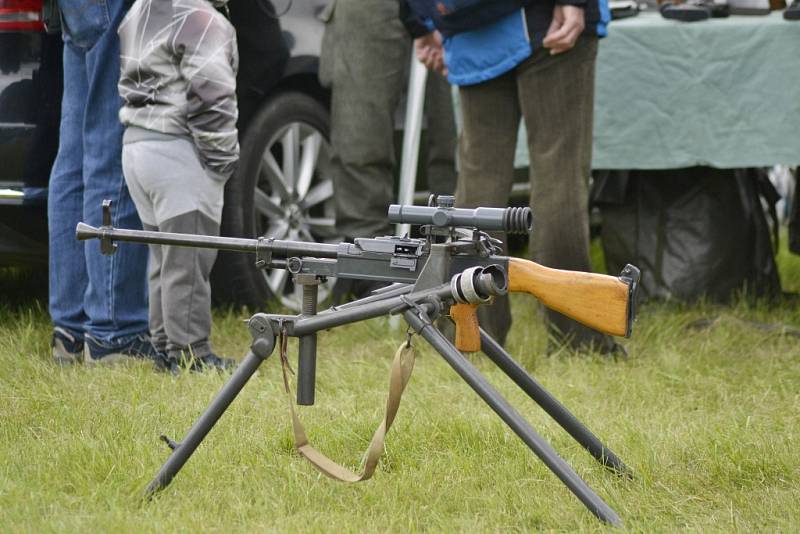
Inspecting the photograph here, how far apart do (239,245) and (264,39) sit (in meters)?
2.45

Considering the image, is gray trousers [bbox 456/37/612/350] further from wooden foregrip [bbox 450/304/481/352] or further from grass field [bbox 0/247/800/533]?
wooden foregrip [bbox 450/304/481/352]

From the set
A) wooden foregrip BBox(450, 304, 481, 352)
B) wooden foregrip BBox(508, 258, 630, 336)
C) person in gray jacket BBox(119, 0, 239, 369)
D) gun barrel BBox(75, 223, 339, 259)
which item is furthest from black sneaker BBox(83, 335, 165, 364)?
wooden foregrip BBox(508, 258, 630, 336)

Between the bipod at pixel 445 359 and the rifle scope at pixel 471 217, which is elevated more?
the rifle scope at pixel 471 217

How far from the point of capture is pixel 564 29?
418 cm

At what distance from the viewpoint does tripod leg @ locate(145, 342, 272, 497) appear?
9.32 feet

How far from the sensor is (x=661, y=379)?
4398 millimetres

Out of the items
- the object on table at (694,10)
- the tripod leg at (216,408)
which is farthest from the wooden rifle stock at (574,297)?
the object on table at (694,10)

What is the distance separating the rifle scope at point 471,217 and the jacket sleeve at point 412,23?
7.14ft

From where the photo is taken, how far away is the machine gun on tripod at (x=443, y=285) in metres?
2.65

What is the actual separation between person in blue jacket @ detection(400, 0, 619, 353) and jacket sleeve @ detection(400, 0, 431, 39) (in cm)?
6

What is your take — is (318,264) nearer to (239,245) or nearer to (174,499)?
(239,245)

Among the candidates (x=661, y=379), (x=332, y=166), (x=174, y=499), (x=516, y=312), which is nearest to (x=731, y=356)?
(x=661, y=379)

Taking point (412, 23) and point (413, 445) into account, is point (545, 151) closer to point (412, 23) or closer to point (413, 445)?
point (412, 23)

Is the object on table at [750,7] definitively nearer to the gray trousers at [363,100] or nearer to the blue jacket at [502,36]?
the blue jacket at [502,36]
